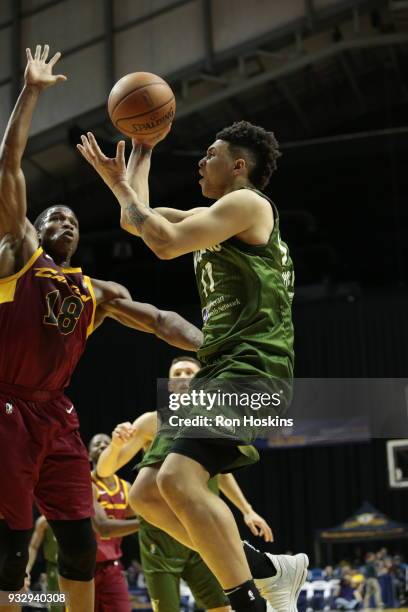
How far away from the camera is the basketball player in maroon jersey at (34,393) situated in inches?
143

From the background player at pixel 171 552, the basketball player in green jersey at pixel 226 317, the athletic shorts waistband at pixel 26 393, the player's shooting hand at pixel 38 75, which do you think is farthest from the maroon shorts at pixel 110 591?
the player's shooting hand at pixel 38 75

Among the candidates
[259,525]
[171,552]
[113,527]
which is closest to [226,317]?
[259,525]

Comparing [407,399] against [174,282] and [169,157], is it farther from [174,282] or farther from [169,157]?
[174,282]

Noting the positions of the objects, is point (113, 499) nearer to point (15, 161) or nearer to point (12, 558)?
point (12, 558)

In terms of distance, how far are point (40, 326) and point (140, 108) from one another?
106 centimetres

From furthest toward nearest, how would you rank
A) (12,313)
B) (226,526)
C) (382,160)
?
(382,160) → (12,313) → (226,526)

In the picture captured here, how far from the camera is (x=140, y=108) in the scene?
3.80 meters

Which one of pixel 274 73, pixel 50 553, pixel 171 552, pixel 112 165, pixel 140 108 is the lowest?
pixel 50 553

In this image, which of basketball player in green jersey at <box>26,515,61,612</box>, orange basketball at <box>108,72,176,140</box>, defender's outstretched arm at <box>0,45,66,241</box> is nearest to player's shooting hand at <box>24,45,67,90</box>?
defender's outstretched arm at <box>0,45,66,241</box>

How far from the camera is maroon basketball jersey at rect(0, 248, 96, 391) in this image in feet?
12.5

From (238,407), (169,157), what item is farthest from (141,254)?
(238,407)

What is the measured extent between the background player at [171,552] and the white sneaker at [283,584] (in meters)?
1.17

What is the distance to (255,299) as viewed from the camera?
3289mm

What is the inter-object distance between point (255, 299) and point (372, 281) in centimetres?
1259
